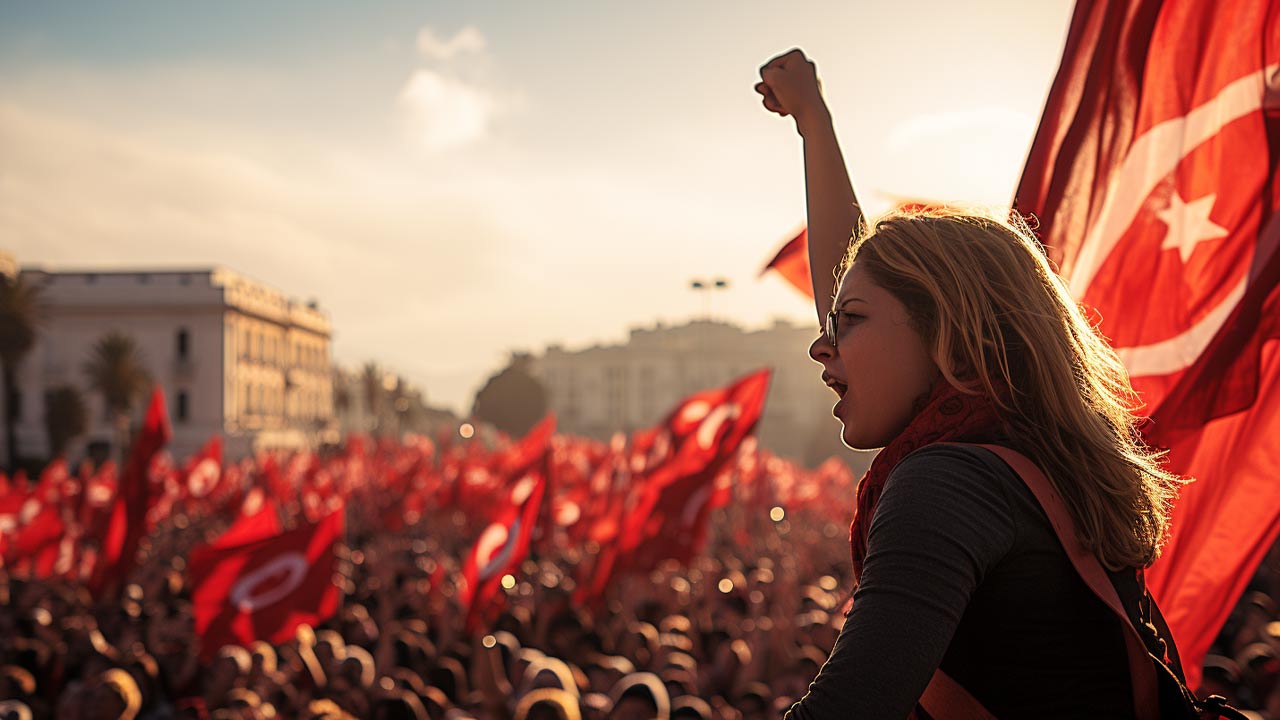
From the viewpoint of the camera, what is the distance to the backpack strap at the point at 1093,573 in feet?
3.76

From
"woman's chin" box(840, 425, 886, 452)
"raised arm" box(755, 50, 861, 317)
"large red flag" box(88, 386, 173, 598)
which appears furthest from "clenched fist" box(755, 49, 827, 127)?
"large red flag" box(88, 386, 173, 598)

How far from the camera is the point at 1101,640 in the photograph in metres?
1.17

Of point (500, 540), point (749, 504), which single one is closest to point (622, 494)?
point (500, 540)

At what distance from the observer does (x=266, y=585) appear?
26.9 ft

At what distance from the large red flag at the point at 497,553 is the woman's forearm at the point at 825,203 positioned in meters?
6.60

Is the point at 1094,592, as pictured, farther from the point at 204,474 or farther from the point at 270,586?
the point at 204,474

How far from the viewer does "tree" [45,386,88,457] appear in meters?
50.2

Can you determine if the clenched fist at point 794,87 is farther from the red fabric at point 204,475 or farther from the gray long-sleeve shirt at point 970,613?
the red fabric at point 204,475

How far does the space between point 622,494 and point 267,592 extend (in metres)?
4.95

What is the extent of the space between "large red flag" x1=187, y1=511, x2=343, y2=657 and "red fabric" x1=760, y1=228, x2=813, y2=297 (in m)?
5.10

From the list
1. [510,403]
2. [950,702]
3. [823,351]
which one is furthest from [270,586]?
[510,403]

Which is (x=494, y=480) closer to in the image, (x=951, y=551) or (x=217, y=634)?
(x=217, y=634)

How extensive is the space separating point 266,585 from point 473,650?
165 cm

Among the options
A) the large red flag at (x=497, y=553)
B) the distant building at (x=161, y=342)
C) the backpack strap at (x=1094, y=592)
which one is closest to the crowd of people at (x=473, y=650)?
the large red flag at (x=497, y=553)
